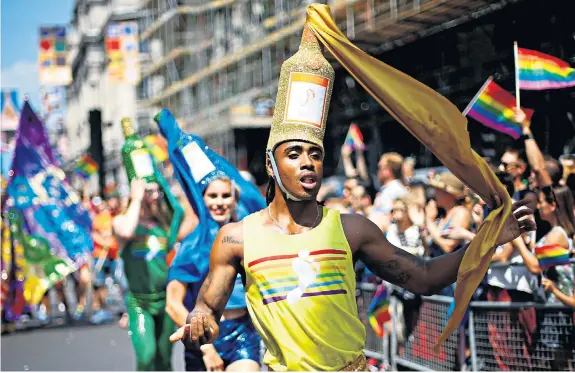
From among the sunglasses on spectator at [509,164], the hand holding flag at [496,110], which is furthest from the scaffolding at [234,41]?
the hand holding flag at [496,110]

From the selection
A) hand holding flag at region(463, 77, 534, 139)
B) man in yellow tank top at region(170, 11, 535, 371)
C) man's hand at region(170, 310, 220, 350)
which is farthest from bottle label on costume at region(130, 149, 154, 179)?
man's hand at region(170, 310, 220, 350)

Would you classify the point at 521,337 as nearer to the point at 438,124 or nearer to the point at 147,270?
the point at 147,270

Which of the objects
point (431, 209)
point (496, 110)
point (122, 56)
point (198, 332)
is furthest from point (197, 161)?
point (122, 56)

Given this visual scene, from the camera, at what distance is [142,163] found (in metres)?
7.98

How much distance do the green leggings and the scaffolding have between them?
26.5 ft

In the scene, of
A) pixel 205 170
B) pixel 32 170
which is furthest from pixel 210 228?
pixel 32 170

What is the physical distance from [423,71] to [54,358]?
8841 millimetres

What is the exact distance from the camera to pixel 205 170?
6305 mm

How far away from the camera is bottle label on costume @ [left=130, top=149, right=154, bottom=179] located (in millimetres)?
7914

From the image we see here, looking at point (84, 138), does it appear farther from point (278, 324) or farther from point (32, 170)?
point (278, 324)

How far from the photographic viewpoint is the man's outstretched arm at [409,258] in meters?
4.06

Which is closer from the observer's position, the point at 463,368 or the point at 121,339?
the point at 463,368

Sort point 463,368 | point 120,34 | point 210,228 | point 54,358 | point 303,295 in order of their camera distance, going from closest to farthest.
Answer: point 303,295 → point 210,228 → point 463,368 → point 54,358 → point 120,34

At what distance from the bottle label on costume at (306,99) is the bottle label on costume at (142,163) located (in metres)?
4.01
